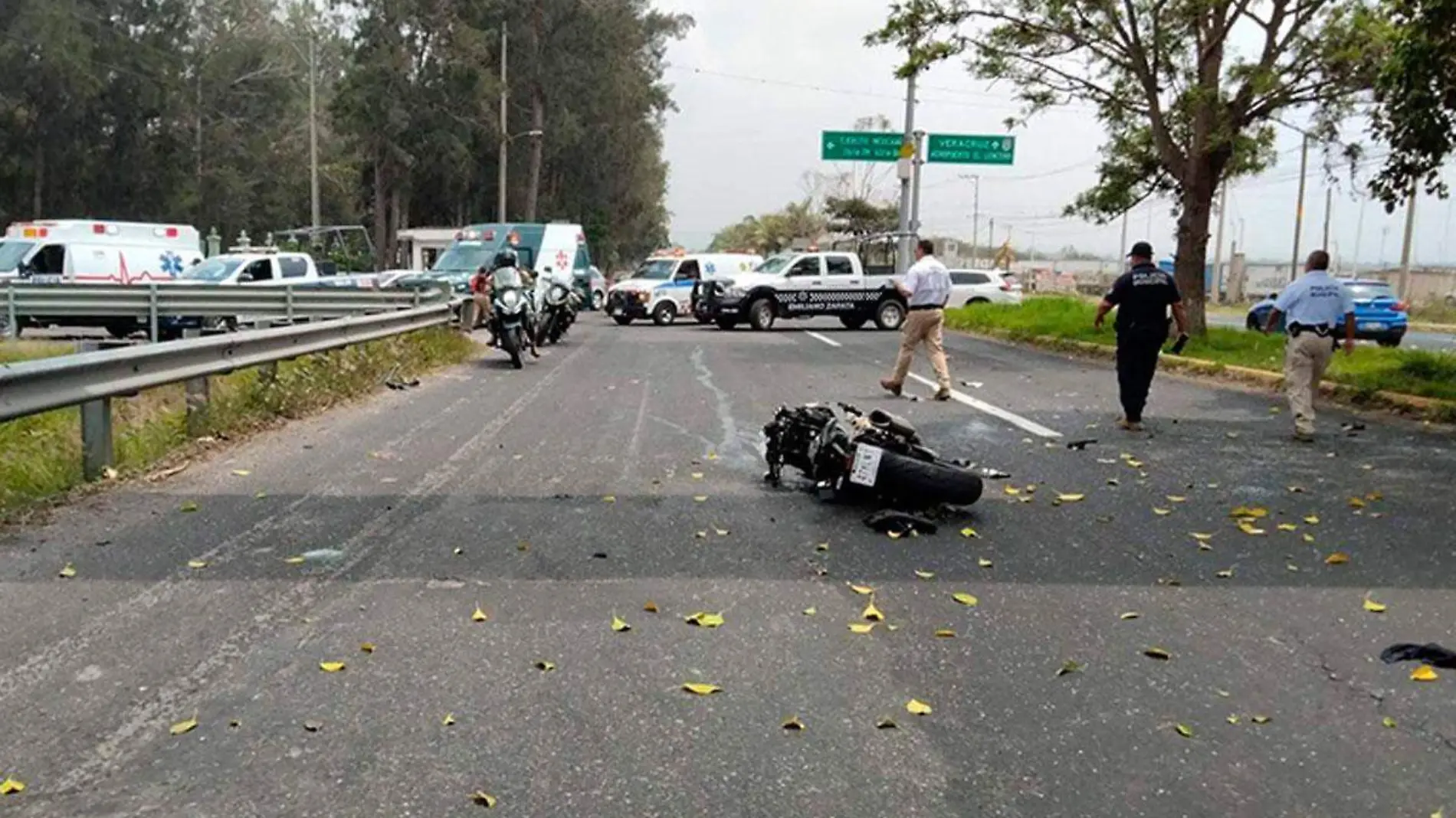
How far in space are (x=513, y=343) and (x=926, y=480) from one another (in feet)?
34.2

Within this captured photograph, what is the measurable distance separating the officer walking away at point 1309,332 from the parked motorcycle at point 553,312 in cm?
1158

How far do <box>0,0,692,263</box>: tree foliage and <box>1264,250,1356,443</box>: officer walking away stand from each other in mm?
42947

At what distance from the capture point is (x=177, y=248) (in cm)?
2761

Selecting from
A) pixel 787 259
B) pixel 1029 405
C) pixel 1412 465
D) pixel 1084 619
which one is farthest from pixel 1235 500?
pixel 787 259

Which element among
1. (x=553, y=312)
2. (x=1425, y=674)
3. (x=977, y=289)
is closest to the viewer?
(x=1425, y=674)

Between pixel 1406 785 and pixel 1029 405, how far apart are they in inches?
356

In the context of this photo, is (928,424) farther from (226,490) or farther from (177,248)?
(177,248)

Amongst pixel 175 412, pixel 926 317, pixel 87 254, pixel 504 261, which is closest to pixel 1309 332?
pixel 926 317

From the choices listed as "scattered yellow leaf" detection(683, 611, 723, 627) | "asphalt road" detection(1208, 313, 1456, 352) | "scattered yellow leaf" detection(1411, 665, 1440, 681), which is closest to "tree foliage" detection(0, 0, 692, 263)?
"asphalt road" detection(1208, 313, 1456, 352)

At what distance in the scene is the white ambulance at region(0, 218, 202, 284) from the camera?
2436 cm

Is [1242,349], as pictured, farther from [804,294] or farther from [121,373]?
[121,373]

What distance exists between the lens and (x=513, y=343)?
16.0 metres

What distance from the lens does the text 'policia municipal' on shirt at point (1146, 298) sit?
10.4m

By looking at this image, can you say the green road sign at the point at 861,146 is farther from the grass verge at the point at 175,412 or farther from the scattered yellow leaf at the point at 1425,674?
the scattered yellow leaf at the point at 1425,674
